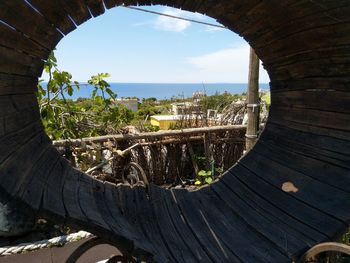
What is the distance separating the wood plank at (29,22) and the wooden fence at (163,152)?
290 cm

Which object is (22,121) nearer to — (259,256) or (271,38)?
(259,256)

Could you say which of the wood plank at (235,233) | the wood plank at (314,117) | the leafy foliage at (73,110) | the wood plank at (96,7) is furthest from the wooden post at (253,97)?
the wood plank at (96,7)

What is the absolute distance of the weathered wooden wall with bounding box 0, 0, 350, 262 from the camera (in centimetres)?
149

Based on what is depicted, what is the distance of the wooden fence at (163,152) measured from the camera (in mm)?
4738

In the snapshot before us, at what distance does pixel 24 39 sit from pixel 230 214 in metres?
1.48

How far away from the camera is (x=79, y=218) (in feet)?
4.30

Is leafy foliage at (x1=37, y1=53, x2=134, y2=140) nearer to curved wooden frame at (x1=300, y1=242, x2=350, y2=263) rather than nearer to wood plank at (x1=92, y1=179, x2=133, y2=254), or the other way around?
wood plank at (x1=92, y1=179, x2=133, y2=254)

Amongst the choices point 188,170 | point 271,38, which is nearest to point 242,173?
point 271,38

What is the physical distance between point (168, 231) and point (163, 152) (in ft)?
12.0

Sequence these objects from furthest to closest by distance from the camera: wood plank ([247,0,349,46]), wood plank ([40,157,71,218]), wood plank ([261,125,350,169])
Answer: wood plank ([261,125,350,169]) < wood plank ([247,0,349,46]) < wood plank ([40,157,71,218])

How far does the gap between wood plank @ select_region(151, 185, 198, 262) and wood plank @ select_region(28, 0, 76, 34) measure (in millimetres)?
1020

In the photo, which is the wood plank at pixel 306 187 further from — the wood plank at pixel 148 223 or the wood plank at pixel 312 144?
the wood plank at pixel 148 223

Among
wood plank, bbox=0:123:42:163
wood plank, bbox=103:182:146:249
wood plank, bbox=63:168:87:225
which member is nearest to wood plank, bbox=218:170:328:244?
wood plank, bbox=103:182:146:249

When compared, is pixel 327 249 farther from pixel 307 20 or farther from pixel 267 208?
pixel 307 20
